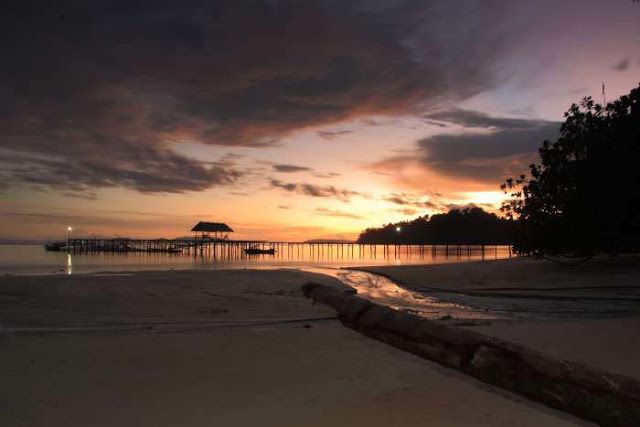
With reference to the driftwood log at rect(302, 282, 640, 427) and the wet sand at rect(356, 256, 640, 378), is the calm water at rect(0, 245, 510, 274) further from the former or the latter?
the driftwood log at rect(302, 282, 640, 427)

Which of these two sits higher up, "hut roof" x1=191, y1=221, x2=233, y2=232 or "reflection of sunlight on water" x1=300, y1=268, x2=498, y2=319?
"hut roof" x1=191, y1=221, x2=233, y2=232

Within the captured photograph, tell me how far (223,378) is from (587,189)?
17.6 metres

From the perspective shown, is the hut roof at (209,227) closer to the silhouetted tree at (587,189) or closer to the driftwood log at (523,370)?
the silhouetted tree at (587,189)

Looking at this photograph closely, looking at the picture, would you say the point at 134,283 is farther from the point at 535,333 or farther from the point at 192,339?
the point at 535,333

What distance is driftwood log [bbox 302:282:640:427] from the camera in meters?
4.59

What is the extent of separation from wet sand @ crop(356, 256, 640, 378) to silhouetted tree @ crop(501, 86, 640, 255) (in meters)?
1.82

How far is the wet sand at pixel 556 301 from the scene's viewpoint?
25.1 feet

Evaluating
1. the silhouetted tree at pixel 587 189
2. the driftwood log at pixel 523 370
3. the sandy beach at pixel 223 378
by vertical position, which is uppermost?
the silhouetted tree at pixel 587 189

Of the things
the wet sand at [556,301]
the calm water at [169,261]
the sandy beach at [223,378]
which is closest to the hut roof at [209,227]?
the calm water at [169,261]

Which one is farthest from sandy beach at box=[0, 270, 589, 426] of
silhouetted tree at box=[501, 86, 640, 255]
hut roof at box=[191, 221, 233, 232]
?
hut roof at box=[191, 221, 233, 232]

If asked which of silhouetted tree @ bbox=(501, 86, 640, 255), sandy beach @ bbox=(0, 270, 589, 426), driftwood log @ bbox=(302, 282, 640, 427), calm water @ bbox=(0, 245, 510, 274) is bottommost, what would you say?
calm water @ bbox=(0, 245, 510, 274)

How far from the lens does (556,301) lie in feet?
53.3

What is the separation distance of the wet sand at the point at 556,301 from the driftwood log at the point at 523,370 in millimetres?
1750

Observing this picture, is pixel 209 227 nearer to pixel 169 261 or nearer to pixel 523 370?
pixel 169 261
